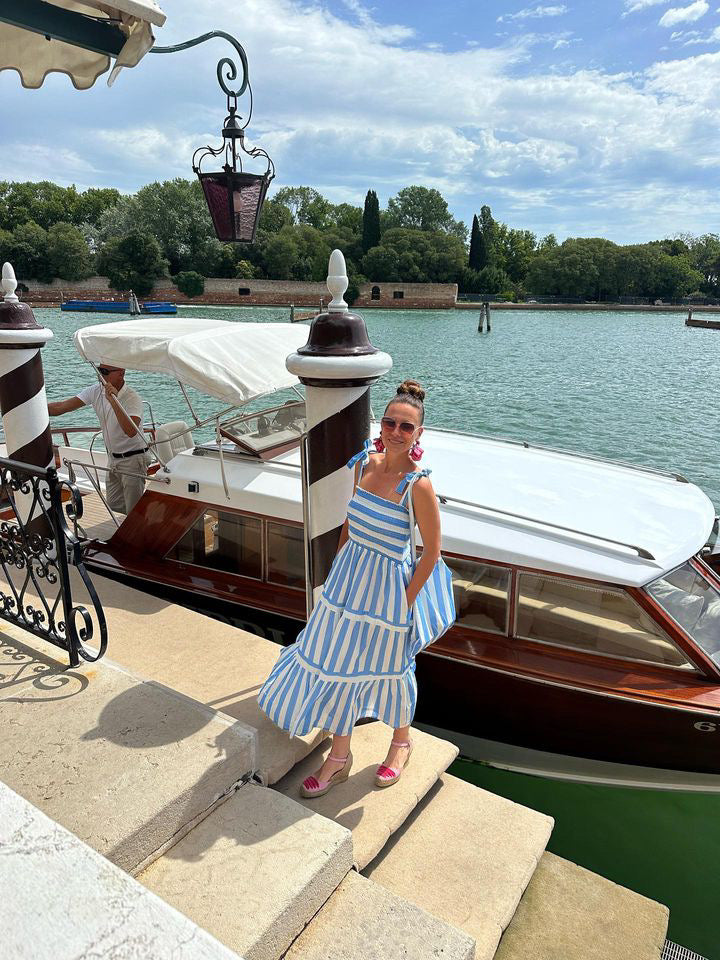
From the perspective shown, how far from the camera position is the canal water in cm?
448

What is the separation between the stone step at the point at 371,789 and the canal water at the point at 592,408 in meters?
1.82

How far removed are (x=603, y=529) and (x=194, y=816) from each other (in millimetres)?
3291

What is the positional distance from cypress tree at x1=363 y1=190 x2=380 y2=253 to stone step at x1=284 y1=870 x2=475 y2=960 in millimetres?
86065

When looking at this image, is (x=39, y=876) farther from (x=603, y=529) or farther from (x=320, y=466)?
(x=603, y=529)

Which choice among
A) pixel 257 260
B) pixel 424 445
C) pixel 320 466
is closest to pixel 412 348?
pixel 424 445

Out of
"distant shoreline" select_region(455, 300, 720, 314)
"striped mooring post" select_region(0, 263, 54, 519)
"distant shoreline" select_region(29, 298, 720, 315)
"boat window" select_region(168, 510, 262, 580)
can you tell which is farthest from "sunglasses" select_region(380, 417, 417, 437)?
"distant shoreline" select_region(455, 300, 720, 314)

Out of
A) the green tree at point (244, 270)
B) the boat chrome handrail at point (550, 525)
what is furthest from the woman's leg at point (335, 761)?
the green tree at point (244, 270)

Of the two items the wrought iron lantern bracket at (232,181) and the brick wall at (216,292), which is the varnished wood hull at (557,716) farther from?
the brick wall at (216,292)

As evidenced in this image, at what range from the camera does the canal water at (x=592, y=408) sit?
4477mm

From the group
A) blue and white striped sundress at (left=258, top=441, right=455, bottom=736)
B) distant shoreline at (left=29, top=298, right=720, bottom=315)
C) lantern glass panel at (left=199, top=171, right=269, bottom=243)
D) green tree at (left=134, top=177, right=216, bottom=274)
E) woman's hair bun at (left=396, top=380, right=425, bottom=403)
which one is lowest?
blue and white striped sundress at (left=258, top=441, right=455, bottom=736)

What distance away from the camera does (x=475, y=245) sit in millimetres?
89562

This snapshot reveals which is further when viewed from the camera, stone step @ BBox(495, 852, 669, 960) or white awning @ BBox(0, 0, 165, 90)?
white awning @ BBox(0, 0, 165, 90)

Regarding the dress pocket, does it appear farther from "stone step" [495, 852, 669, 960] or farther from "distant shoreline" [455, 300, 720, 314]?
"distant shoreline" [455, 300, 720, 314]

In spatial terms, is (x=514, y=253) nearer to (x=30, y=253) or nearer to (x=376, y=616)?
(x=30, y=253)
